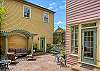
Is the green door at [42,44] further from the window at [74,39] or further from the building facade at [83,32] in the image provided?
the window at [74,39]

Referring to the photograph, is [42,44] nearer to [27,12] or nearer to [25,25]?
[25,25]

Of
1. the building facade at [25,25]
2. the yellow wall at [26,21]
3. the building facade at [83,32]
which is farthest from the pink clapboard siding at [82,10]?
the yellow wall at [26,21]

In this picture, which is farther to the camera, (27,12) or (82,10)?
(27,12)

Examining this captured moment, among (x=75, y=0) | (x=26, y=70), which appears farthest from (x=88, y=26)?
(x=26, y=70)

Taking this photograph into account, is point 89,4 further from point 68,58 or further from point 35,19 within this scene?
point 35,19

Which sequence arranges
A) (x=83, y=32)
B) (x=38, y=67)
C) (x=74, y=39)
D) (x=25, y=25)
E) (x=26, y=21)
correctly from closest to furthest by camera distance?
(x=83, y=32)
(x=74, y=39)
(x=38, y=67)
(x=25, y=25)
(x=26, y=21)

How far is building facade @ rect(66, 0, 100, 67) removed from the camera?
987 cm

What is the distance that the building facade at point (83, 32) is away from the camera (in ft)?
32.4

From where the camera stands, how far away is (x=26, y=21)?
22875 millimetres

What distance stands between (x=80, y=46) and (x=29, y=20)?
1340 centimetres

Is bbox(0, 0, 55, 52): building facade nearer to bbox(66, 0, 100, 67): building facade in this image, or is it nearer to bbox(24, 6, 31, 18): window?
bbox(24, 6, 31, 18): window

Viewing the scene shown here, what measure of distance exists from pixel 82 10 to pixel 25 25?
12.8 meters

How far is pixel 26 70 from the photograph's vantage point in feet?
38.3

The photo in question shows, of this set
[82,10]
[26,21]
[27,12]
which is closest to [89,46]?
[82,10]
